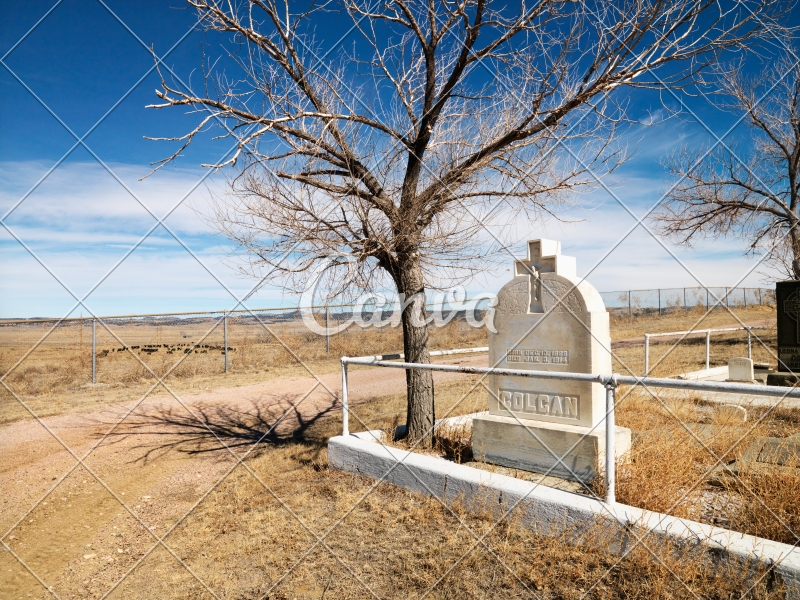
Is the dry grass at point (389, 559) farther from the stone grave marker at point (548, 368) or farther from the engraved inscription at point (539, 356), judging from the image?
the engraved inscription at point (539, 356)

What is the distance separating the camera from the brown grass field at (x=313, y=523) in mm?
3330

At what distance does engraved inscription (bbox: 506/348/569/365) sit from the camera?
5361 millimetres

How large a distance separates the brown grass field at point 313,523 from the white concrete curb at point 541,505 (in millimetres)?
100

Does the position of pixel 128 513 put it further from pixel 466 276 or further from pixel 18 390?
pixel 18 390

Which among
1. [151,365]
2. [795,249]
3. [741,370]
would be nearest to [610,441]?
[741,370]

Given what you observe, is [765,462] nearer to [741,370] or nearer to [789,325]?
[789,325]

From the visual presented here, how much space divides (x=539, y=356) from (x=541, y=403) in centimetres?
50

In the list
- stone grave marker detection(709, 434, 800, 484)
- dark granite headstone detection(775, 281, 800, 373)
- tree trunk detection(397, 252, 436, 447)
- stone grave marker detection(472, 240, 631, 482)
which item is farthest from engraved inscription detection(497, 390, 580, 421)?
dark granite headstone detection(775, 281, 800, 373)

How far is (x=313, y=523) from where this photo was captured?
4.52 m

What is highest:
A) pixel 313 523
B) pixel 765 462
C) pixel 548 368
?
pixel 548 368

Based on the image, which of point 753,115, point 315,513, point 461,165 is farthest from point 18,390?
point 753,115

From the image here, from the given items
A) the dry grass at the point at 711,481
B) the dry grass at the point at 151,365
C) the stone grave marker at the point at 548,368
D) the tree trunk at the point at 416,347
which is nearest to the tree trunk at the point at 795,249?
the dry grass at the point at 711,481

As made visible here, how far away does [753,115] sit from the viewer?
531 inches

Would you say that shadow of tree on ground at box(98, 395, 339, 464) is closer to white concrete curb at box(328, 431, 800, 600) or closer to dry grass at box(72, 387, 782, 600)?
white concrete curb at box(328, 431, 800, 600)
